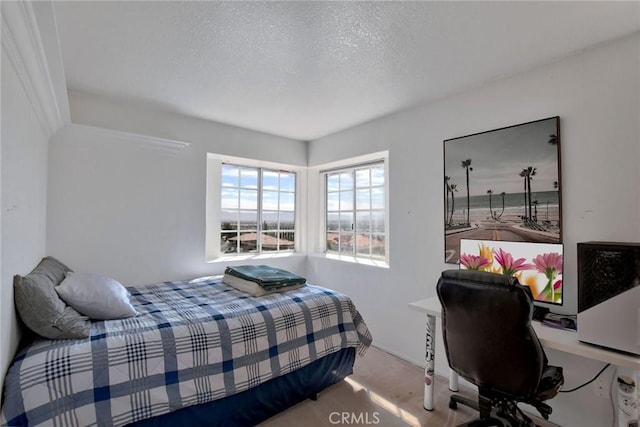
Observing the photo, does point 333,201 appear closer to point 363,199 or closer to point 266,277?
point 363,199

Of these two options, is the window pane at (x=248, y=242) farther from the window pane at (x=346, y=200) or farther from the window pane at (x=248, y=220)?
the window pane at (x=346, y=200)

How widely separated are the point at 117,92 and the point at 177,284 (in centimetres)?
171

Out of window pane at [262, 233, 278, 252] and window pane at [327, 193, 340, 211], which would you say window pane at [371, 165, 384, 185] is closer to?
window pane at [327, 193, 340, 211]

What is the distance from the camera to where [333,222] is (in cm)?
413

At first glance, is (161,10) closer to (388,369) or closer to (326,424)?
(326,424)

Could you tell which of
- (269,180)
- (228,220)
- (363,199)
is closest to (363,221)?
(363,199)

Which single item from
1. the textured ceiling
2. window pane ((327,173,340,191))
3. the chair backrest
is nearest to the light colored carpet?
the chair backrest

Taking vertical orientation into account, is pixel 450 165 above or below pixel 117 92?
below

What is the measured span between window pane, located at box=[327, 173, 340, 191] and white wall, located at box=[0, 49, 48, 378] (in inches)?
115

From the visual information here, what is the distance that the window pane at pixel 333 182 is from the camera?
13.4 feet

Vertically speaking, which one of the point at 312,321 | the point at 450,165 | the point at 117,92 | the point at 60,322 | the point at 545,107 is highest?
the point at 117,92

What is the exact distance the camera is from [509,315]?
154cm

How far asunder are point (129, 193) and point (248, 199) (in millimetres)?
1363

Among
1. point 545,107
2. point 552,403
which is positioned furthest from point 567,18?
point 552,403
